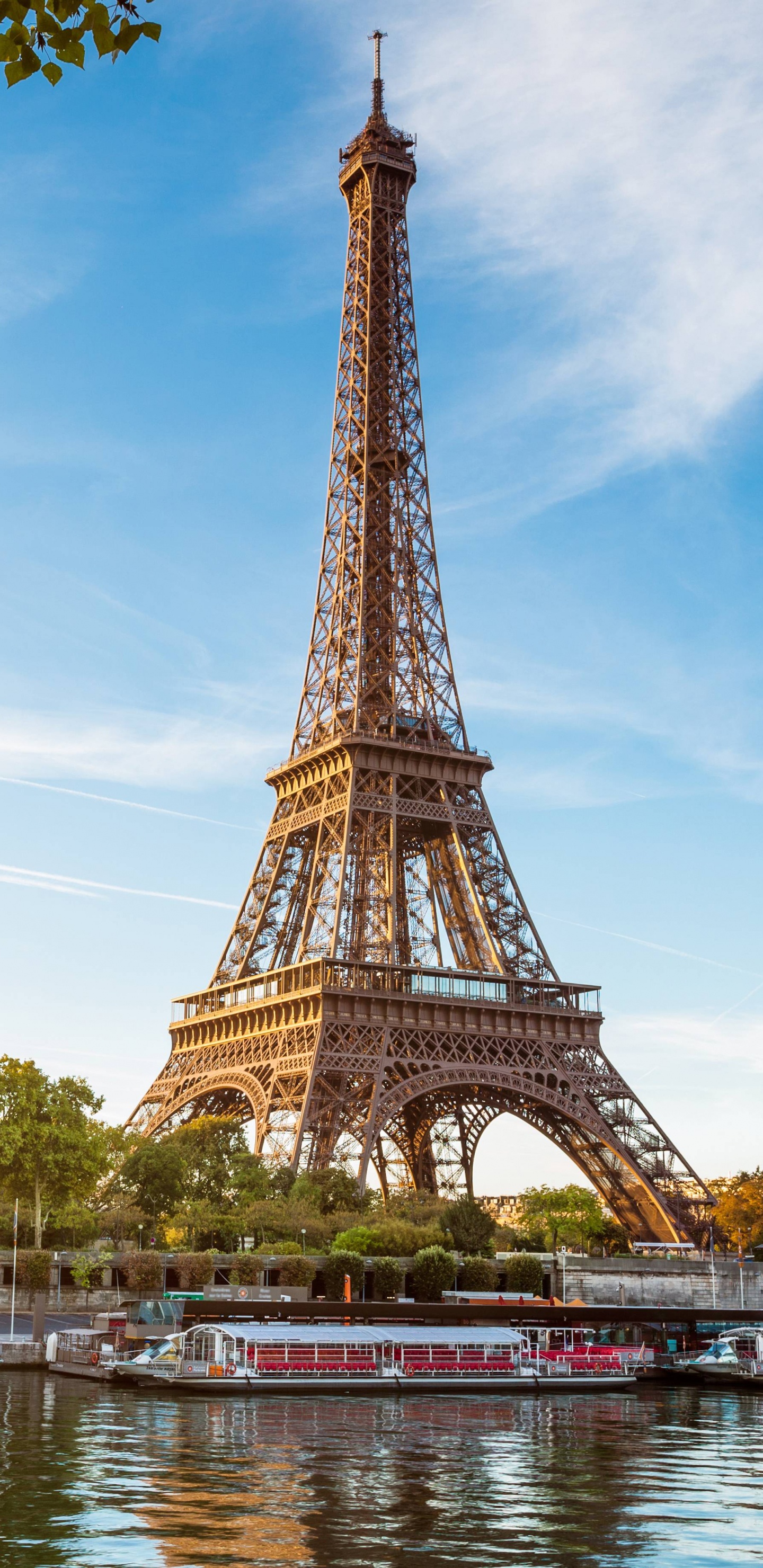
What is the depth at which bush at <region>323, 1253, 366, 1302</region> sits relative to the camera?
225 ft

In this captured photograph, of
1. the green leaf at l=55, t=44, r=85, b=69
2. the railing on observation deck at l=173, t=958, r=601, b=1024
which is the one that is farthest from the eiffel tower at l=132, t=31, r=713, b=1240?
the green leaf at l=55, t=44, r=85, b=69

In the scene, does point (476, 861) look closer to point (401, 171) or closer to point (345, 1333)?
point (345, 1333)

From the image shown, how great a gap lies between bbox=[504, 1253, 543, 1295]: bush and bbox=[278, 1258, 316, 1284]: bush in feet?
41.1

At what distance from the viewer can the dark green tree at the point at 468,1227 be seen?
252 feet

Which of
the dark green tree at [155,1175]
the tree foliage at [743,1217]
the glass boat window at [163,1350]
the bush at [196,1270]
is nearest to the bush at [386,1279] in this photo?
the bush at [196,1270]

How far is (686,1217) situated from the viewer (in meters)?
79.5

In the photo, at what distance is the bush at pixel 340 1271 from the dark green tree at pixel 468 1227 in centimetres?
834

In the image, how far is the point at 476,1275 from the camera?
73875 millimetres

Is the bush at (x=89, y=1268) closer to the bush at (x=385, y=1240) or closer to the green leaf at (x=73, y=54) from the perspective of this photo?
the bush at (x=385, y=1240)

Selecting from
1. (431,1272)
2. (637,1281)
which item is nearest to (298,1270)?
(431,1272)

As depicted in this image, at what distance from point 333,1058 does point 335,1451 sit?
39.7 metres

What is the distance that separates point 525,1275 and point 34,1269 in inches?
938

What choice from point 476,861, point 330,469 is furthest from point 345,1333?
point 330,469

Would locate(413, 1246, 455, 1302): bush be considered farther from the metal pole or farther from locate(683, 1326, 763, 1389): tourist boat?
the metal pole
